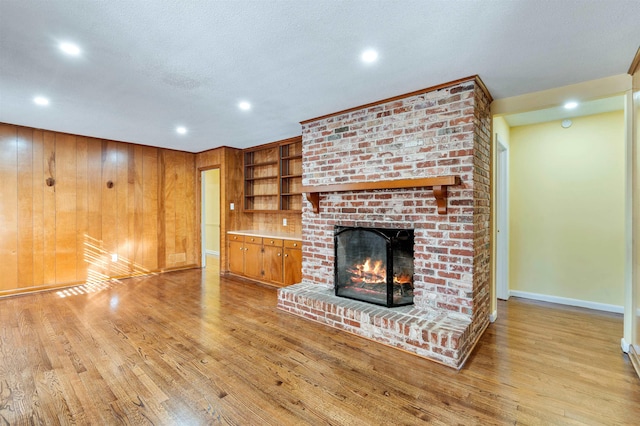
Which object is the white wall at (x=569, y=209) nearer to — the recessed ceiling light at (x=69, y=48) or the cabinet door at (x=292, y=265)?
the cabinet door at (x=292, y=265)

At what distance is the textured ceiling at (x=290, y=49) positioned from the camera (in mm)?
1755

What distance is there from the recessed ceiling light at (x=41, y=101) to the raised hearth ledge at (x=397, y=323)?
336 centimetres

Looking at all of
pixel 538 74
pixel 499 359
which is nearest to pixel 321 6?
pixel 538 74

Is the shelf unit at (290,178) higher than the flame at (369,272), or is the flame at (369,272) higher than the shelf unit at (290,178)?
the shelf unit at (290,178)

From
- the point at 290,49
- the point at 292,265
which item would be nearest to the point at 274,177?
the point at 292,265

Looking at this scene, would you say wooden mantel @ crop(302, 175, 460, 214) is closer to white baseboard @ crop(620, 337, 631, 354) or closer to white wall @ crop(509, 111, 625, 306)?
white baseboard @ crop(620, 337, 631, 354)

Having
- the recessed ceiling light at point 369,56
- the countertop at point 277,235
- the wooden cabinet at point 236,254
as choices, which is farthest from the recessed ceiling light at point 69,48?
the wooden cabinet at point 236,254

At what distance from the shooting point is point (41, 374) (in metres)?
2.25

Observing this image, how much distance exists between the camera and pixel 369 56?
229 centimetres

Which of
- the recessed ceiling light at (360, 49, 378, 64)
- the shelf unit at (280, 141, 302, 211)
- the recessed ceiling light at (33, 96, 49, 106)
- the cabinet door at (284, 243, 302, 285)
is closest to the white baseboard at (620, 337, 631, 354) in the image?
the recessed ceiling light at (360, 49, 378, 64)

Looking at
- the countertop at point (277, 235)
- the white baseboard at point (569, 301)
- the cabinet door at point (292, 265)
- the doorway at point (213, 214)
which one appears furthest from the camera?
the doorway at point (213, 214)

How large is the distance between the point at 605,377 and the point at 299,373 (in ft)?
7.54

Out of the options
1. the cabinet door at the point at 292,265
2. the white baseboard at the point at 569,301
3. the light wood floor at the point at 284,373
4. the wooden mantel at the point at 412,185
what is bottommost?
the light wood floor at the point at 284,373

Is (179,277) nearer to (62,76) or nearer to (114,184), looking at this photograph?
(114,184)
